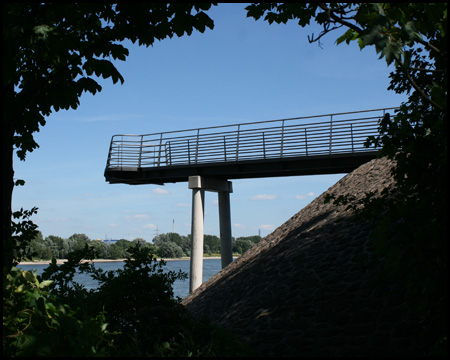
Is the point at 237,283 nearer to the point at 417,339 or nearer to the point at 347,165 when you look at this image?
the point at 417,339

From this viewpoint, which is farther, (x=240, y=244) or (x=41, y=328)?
(x=240, y=244)

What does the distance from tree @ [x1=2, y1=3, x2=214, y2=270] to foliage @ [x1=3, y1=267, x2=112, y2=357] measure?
47.4 inches

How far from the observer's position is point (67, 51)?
636 cm

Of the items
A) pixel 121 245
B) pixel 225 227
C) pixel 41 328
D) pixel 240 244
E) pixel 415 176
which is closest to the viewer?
pixel 41 328

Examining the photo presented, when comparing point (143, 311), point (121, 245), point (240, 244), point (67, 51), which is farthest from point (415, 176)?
point (240, 244)

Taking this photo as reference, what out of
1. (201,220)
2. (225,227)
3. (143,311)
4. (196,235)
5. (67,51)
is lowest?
(143,311)

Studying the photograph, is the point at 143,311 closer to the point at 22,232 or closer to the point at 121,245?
the point at 22,232

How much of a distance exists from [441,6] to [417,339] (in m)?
4.69

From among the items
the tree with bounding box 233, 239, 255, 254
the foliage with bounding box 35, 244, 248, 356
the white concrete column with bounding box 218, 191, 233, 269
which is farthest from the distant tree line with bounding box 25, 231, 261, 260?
the foliage with bounding box 35, 244, 248, 356

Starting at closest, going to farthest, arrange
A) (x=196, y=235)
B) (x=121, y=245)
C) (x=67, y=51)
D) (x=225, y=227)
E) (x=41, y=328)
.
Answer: (x=41, y=328) → (x=67, y=51) → (x=196, y=235) → (x=225, y=227) → (x=121, y=245)

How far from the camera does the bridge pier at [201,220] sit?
2308 cm

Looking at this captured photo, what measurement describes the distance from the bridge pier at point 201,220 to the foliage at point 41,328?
1811 centimetres

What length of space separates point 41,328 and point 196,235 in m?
18.9

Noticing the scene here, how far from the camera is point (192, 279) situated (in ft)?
75.7
